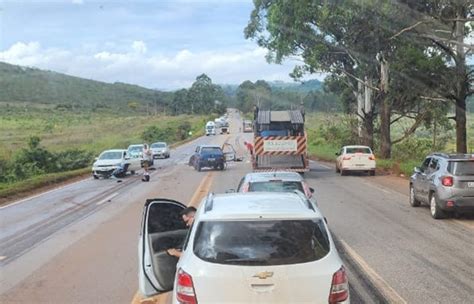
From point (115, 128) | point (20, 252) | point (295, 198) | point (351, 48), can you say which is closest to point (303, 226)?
point (295, 198)

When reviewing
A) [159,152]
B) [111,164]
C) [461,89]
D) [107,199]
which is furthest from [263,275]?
[159,152]

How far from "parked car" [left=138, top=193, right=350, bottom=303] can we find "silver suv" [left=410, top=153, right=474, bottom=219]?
970 centimetres

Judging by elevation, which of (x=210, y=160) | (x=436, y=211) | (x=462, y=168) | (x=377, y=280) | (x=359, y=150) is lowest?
(x=210, y=160)

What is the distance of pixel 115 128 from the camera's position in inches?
3824

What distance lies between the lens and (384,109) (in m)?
37.0

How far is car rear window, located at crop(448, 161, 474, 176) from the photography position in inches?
583

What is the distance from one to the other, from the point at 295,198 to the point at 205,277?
57.9 inches

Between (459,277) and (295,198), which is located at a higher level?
(295,198)

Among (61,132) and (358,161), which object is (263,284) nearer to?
(358,161)

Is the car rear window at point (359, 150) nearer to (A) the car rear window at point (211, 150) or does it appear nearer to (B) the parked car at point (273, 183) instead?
(A) the car rear window at point (211, 150)

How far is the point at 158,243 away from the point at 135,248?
15.8 feet

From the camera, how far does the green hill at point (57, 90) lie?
138625mm

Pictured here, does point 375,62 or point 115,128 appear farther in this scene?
point 115,128

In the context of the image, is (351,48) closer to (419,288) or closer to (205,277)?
(419,288)
